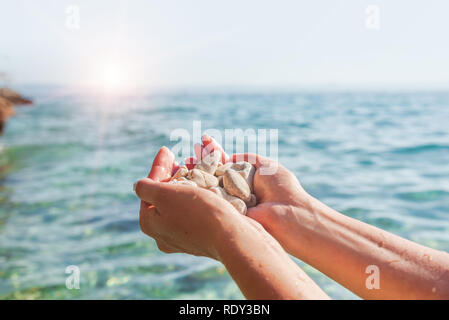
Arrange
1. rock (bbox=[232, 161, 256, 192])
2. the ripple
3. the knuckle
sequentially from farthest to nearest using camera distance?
the ripple, rock (bbox=[232, 161, 256, 192]), the knuckle

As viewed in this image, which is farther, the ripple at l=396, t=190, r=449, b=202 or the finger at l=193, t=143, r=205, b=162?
the ripple at l=396, t=190, r=449, b=202

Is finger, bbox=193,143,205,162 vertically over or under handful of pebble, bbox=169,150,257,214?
over

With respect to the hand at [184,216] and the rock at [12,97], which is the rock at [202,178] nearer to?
the hand at [184,216]

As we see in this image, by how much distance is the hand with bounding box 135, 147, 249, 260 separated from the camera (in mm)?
1787

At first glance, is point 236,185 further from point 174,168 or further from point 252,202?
point 174,168

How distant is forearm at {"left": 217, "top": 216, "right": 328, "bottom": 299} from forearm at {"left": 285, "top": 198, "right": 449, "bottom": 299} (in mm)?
459

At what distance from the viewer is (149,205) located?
216 cm

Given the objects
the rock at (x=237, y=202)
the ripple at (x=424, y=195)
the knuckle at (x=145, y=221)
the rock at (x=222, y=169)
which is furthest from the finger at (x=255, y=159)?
the ripple at (x=424, y=195)

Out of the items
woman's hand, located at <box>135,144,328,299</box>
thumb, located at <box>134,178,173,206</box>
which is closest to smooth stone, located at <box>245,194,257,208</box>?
woman's hand, located at <box>135,144,328,299</box>

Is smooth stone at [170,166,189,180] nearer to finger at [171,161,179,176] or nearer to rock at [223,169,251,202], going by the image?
finger at [171,161,179,176]

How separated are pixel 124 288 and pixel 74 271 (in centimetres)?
63

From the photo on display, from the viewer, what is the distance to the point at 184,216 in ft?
6.18

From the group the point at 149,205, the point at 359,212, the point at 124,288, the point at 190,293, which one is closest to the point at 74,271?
the point at 124,288
